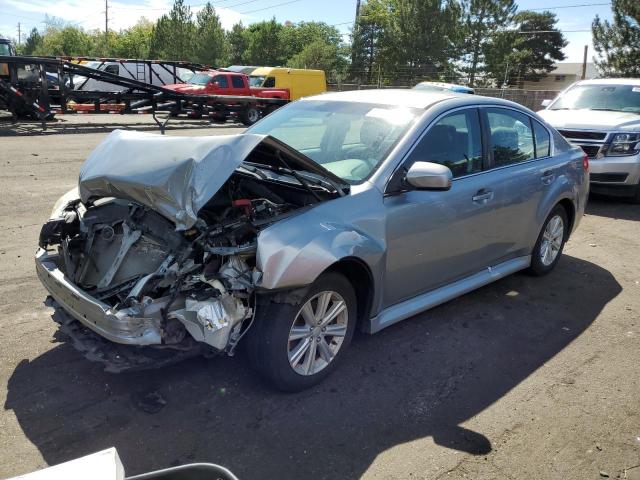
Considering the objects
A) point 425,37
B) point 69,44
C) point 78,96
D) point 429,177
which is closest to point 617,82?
point 429,177

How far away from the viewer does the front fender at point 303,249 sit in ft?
9.98

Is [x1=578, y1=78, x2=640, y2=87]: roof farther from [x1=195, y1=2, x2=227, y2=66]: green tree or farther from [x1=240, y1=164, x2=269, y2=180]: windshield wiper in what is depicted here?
[x1=195, y1=2, x2=227, y2=66]: green tree

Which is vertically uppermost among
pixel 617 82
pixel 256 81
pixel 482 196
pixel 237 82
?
pixel 256 81

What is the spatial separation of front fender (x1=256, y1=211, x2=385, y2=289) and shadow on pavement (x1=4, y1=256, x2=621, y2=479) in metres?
0.79

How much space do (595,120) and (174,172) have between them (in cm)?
843

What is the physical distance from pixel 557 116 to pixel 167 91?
1334 centimetres

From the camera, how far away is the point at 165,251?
344cm

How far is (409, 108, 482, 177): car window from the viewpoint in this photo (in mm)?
4062

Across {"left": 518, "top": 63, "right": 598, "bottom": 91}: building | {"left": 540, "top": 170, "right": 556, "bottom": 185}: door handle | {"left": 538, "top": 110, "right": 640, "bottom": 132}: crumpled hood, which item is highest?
{"left": 518, "top": 63, "right": 598, "bottom": 91}: building

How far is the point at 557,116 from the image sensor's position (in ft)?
32.8

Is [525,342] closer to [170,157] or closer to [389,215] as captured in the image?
[389,215]

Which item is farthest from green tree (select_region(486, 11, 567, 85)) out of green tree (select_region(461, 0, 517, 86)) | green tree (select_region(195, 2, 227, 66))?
green tree (select_region(195, 2, 227, 66))

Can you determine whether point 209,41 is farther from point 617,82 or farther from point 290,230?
point 290,230

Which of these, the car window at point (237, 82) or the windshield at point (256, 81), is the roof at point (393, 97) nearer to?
the car window at point (237, 82)
